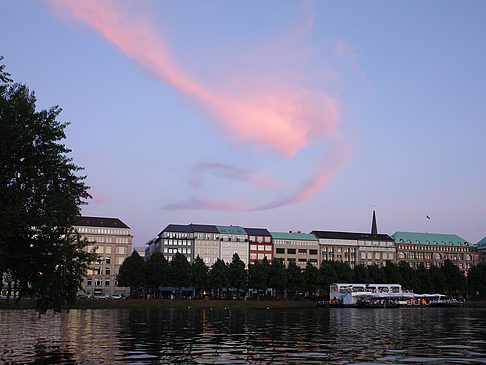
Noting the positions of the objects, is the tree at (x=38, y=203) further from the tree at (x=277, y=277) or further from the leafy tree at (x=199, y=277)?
the tree at (x=277, y=277)

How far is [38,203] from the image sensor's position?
1533 inches

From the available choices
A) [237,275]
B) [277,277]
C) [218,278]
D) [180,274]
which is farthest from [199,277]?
[277,277]

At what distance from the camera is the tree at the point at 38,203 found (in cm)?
3750

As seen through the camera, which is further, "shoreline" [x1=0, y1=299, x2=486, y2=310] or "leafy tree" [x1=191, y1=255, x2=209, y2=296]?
"leafy tree" [x1=191, y1=255, x2=209, y2=296]

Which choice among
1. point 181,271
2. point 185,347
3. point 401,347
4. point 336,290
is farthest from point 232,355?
point 336,290

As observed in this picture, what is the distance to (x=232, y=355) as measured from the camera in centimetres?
3650

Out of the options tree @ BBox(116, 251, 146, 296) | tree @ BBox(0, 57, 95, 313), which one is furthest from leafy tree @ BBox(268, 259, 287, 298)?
tree @ BBox(0, 57, 95, 313)

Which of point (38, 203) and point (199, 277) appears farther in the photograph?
point (199, 277)

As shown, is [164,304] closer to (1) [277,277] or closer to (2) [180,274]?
(2) [180,274]

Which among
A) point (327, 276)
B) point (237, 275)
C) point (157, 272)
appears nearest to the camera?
point (157, 272)

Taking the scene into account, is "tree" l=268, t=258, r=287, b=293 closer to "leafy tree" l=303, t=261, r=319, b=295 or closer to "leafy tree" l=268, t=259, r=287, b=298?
"leafy tree" l=268, t=259, r=287, b=298

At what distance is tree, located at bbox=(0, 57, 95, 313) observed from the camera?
123 feet

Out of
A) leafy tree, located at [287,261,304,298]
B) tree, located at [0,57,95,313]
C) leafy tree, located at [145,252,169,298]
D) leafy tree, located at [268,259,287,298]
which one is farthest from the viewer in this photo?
leafy tree, located at [287,261,304,298]

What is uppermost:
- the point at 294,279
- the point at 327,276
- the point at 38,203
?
the point at 38,203
